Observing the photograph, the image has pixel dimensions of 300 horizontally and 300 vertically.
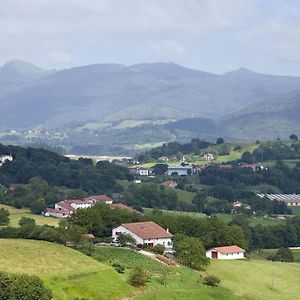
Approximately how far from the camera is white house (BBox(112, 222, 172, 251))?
3398 inches

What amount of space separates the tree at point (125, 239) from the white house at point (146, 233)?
1.05 metres

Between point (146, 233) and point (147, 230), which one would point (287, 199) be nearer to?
point (147, 230)

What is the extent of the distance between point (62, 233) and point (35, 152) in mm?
116455

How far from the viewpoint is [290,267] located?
283 ft

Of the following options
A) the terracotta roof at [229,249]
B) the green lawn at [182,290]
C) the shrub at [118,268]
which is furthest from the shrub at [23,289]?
the terracotta roof at [229,249]

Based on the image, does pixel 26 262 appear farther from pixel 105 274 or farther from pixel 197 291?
pixel 197 291

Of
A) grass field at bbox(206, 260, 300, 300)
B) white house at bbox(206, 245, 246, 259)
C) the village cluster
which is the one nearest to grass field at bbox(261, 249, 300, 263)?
white house at bbox(206, 245, 246, 259)

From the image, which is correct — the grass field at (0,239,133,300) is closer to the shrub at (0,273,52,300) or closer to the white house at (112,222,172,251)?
the shrub at (0,273,52,300)

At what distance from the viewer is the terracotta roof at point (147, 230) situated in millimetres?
86800

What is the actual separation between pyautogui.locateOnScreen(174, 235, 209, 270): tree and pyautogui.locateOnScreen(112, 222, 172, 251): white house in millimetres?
4997

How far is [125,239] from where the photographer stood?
84.6 meters

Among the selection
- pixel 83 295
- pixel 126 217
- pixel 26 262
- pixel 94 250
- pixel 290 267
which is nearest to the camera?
pixel 83 295

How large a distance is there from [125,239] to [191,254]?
29.4ft

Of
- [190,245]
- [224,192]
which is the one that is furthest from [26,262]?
[224,192]
